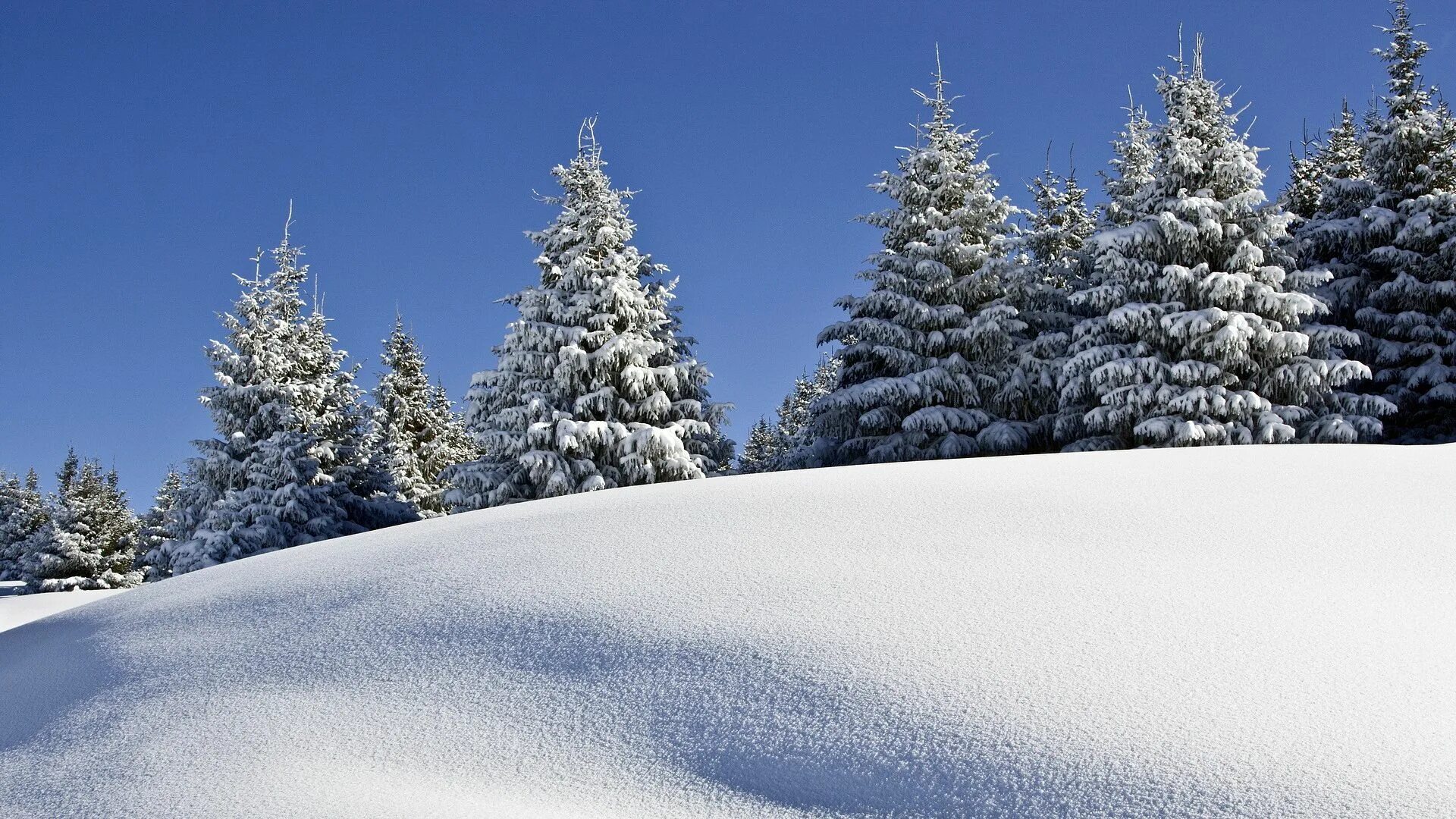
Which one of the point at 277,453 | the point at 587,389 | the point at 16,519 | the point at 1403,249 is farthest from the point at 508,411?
the point at 16,519

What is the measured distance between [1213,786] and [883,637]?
165 centimetres

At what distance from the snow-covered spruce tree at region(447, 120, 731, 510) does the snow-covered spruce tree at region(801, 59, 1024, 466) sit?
2.97 meters

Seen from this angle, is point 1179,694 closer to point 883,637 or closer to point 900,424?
point 883,637

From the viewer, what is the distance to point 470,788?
160 inches

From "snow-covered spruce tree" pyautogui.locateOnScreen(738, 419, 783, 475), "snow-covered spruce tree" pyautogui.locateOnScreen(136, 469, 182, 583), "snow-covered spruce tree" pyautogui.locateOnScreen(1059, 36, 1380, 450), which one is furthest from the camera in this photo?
"snow-covered spruce tree" pyautogui.locateOnScreen(738, 419, 783, 475)

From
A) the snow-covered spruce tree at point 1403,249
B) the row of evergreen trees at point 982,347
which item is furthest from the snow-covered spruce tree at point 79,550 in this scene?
the snow-covered spruce tree at point 1403,249

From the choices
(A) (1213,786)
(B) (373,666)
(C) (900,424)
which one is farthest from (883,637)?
(C) (900,424)

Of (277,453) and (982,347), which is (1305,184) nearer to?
(982,347)

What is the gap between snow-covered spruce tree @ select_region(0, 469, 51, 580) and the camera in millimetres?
46781

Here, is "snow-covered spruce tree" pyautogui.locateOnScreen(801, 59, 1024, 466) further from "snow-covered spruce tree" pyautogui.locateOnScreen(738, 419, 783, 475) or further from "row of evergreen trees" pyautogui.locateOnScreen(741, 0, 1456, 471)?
"snow-covered spruce tree" pyautogui.locateOnScreen(738, 419, 783, 475)

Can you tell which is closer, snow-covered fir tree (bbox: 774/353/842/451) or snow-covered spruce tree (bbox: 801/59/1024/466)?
snow-covered spruce tree (bbox: 801/59/1024/466)

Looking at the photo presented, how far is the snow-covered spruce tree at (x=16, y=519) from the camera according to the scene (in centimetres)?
4678

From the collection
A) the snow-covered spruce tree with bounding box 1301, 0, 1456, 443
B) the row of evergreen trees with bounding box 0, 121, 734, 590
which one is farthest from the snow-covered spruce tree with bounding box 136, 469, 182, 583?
the snow-covered spruce tree with bounding box 1301, 0, 1456, 443

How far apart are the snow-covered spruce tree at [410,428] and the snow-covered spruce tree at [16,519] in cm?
2607
